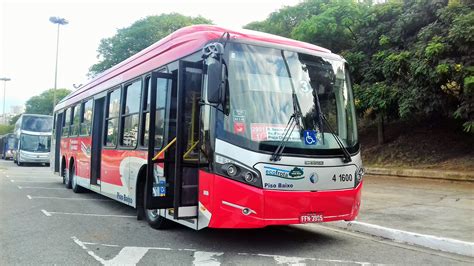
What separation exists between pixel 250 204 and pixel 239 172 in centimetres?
42

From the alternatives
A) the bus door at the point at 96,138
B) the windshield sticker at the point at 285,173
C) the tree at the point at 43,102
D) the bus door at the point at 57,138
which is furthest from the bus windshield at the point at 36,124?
the tree at the point at 43,102

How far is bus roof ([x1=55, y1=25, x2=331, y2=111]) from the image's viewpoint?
255 inches

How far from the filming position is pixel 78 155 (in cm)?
1297

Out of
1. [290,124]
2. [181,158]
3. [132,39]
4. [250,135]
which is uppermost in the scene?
[132,39]

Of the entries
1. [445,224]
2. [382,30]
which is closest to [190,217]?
[445,224]

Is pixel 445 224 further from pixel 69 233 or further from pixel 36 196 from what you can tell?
pixel 36 196

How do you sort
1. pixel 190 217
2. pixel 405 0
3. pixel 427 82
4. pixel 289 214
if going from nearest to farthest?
pixel 289 214
pixel 190 217
pixel 427 82
pixel 405 0

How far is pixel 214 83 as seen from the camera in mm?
5793

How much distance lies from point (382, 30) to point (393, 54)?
202 centimetres

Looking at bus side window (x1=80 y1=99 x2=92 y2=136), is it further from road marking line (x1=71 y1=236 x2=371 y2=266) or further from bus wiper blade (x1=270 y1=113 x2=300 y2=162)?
bus wiper blade (x1=270 y1=113 x2=300 y2=162)

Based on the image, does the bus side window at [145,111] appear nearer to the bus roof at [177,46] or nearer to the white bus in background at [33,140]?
the bus roof at [177,46]

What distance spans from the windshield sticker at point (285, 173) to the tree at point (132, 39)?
32.4 m

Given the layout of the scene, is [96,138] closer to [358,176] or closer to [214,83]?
[214,83]

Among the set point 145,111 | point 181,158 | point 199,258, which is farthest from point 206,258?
point 145,111
